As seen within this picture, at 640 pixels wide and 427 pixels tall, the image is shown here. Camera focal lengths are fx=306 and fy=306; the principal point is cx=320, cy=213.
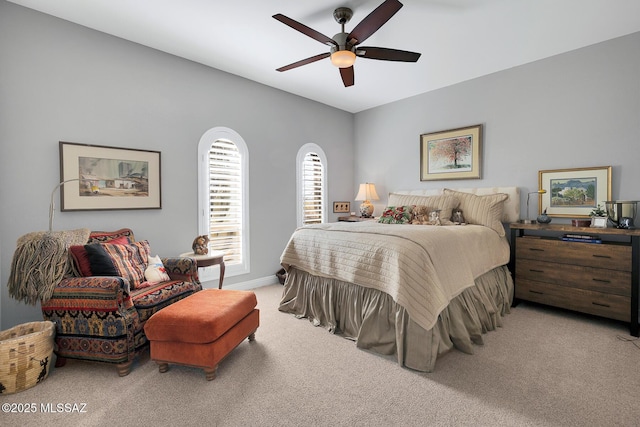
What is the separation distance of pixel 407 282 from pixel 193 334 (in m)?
1.55

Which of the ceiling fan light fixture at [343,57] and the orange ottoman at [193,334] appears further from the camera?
the ceiling fan light fixture at [343,57]

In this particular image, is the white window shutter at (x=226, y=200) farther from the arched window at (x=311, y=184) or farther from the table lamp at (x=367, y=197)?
the table lamp at (x=367, y=197)

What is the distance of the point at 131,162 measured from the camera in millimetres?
3262

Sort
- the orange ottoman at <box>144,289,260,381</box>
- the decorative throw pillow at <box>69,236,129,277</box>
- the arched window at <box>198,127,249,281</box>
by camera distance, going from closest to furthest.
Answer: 1. the orange ottoman at <box>144,289,260,381</box>
2. the decorative throw pillow at <box>69,236,129,277</box>
3. the arched window at <box>198,127,249,281</box>

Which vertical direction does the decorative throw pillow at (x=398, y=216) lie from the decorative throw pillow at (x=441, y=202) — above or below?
below

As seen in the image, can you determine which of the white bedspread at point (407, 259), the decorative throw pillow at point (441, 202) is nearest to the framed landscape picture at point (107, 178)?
the white bedspread at point (407, 259)

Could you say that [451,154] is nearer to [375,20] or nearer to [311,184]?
[311,184]

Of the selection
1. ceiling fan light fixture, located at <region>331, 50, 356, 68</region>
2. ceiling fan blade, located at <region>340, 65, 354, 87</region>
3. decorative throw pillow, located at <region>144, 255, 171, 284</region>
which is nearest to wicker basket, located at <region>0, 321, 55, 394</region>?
decorative throw pillow, located at <region>144, 255, 171, 284</region>

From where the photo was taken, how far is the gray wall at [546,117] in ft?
A: 10.4

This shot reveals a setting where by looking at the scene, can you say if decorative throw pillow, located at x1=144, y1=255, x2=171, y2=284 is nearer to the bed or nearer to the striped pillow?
the striped pillow

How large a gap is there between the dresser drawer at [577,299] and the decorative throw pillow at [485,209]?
675mm

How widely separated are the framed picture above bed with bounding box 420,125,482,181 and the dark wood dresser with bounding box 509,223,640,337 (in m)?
1.15

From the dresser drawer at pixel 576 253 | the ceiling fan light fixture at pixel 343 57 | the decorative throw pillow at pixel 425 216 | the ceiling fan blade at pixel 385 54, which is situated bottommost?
the dresser drawer at pixel 576 253

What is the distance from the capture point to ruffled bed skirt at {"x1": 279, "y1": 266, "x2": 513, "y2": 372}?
7.45 ft
